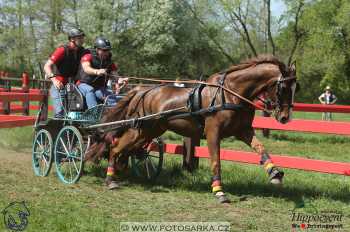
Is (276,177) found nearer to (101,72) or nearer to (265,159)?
(265,159)

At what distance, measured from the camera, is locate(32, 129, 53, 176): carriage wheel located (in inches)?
338

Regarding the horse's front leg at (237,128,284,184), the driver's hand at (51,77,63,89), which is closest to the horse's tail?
Answer: the driver's hand at (51,77,63,89)

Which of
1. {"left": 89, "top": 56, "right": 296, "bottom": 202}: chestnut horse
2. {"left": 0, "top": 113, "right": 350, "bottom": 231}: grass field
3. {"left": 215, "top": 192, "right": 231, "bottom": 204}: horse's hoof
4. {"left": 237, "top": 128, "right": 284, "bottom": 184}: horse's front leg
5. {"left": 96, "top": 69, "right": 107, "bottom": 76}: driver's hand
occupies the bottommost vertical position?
{"left": 0, "top": 113, "right": 350, "bottom": 231}: grass field

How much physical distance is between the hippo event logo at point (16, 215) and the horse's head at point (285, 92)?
317cm

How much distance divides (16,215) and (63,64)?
11.9ft

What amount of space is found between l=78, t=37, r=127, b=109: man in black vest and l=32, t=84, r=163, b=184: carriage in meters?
0.13

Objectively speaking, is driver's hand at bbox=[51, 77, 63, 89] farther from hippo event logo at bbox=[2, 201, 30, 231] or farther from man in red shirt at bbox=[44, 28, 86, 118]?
hippo event logo at bbox=[2, 201, 30, 231]

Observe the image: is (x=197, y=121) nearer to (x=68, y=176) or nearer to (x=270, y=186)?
(x=270, y=186)

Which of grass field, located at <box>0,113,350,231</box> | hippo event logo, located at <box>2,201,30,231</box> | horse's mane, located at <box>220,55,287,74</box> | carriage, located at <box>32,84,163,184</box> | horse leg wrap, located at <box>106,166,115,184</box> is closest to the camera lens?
hippo event logo, located at <box>2,201,30,231</box>

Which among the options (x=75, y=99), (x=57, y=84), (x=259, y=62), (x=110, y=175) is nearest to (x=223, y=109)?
(x=259, y=62)

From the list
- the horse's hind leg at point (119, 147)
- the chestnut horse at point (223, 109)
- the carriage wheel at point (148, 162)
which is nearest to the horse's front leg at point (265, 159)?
the chestnut horse at point (223, 109)

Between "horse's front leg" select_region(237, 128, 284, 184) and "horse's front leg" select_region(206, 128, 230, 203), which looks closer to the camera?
"horse's front leg" select_region(237, 128, 284, 184)

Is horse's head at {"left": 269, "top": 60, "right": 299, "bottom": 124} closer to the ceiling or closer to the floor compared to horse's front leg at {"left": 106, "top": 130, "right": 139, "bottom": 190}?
closer to the ceiling

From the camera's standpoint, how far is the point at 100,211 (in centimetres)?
625
